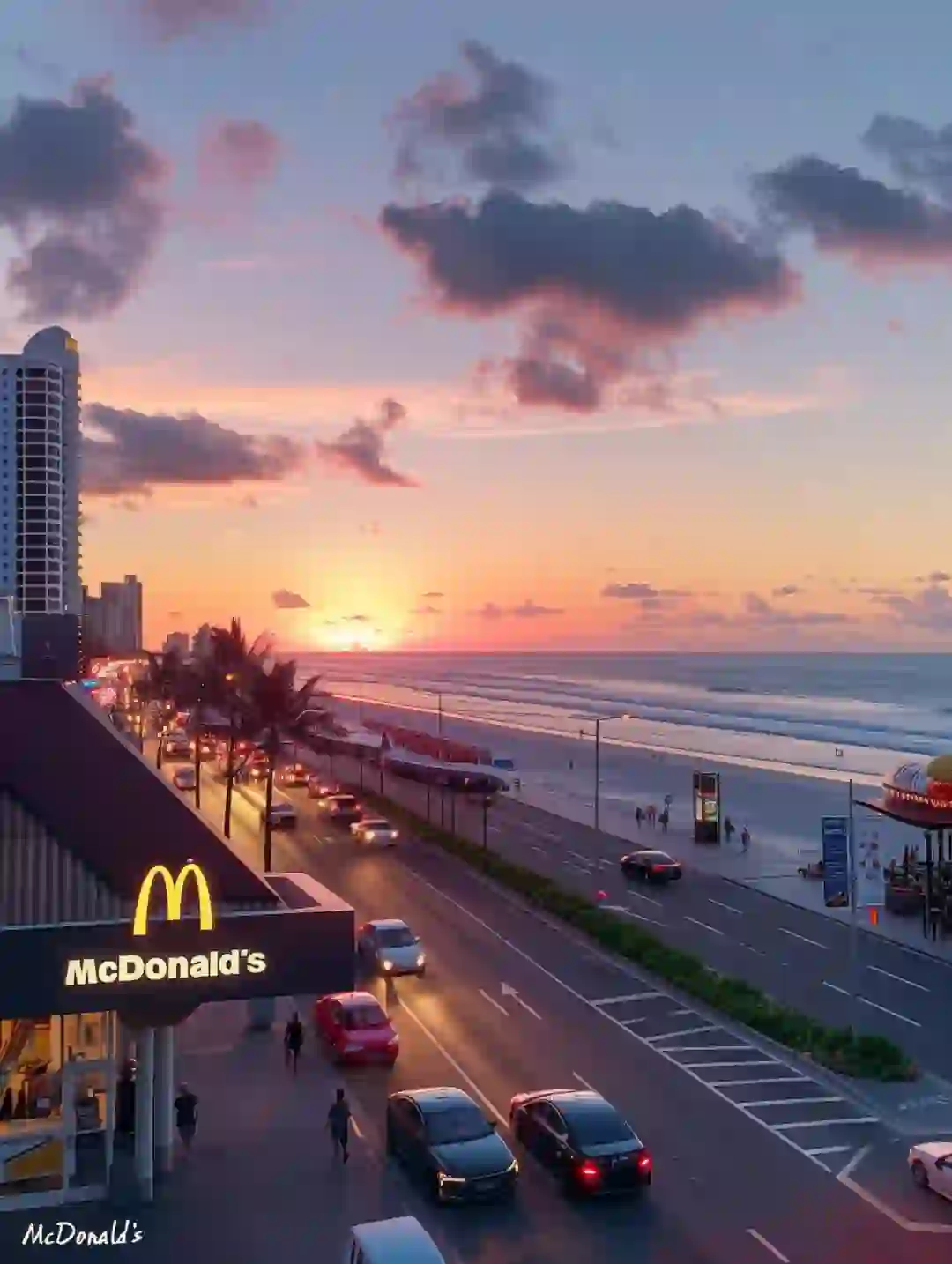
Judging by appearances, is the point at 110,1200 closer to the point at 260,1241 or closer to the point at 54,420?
the point at 260,1241

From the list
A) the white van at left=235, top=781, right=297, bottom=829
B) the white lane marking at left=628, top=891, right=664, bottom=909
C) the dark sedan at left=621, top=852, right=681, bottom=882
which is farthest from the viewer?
the white van at left=235, top=781, right=297, bottom=829

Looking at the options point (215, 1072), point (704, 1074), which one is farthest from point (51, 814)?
point (704, 1074)

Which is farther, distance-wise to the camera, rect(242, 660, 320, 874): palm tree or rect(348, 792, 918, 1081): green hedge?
rect(242, 660, 320, 874): palm tree

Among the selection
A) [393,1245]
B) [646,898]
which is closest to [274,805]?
[646,898]

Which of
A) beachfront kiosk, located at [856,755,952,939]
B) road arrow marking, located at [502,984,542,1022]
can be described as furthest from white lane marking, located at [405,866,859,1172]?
beachfront kiosk, located at [856,755,952,939]

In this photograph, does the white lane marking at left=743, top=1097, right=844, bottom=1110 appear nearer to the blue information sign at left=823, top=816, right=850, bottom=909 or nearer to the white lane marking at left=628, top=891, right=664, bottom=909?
the blue information sign at left=823, top=816, right=850, bottom=909

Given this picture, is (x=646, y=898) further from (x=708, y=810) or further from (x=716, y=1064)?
(x=716, y=1064)

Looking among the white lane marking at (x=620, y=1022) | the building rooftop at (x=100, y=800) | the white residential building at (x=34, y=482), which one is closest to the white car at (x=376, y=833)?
the white lane marking at (x=620, y=1022)

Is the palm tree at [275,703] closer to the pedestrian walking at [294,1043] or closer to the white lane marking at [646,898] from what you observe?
the white lane marking at [646,898]
